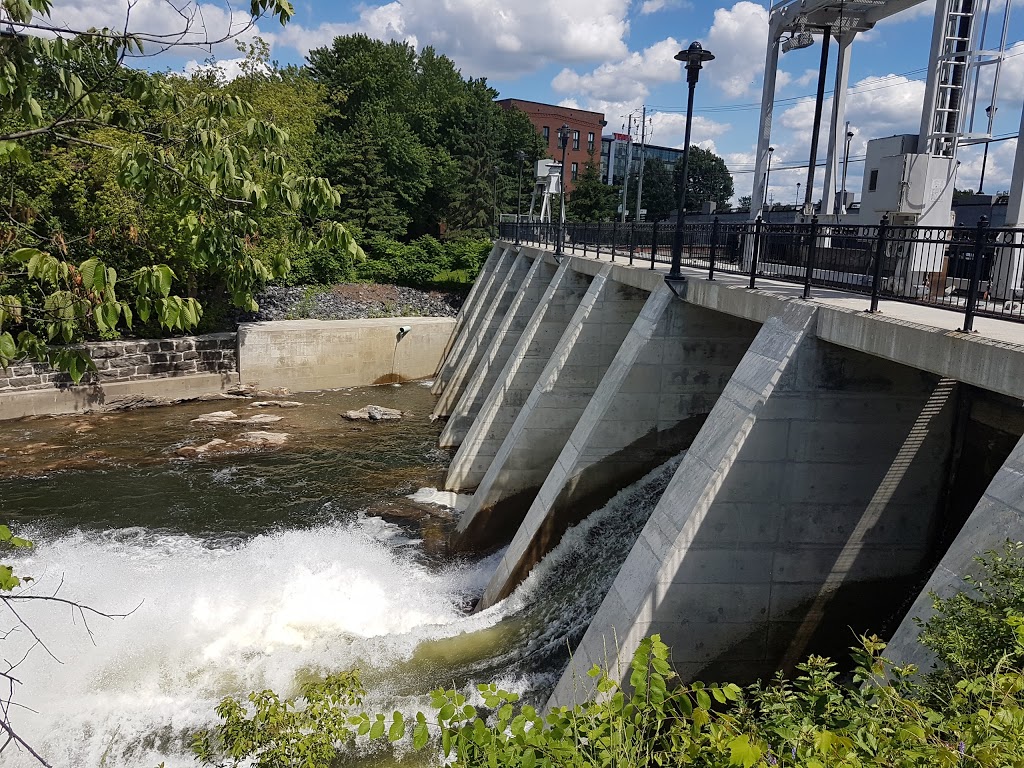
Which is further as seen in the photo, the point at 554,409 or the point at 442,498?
the point at 442,498

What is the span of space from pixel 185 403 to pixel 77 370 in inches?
909

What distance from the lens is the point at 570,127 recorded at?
256ft

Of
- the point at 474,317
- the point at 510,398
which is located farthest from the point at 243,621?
the point at 474,317

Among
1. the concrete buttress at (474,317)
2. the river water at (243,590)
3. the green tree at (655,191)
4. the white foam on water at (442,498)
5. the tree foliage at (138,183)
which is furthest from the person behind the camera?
the green tree at (655,191)

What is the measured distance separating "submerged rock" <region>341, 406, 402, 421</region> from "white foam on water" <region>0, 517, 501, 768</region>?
8.83 meters

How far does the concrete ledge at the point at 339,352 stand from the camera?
86.6ft

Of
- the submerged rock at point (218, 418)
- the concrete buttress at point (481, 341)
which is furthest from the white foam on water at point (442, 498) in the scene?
the submerged rock at point (218, 418)

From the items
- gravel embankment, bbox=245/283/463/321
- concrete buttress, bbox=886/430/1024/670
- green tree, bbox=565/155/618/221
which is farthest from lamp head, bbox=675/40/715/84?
green tree, bbox=565/155/618/221

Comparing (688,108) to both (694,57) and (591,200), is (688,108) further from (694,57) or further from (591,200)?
(591,200)

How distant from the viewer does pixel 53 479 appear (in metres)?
17.4

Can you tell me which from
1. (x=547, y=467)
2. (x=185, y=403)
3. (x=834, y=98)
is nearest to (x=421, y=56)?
(x=185, y=403)

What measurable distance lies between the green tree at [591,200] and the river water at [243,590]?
42759 millimetres

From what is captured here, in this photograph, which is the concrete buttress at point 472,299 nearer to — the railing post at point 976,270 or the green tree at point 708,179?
the railing post at point 976,270

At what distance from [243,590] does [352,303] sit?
73.5 feet
